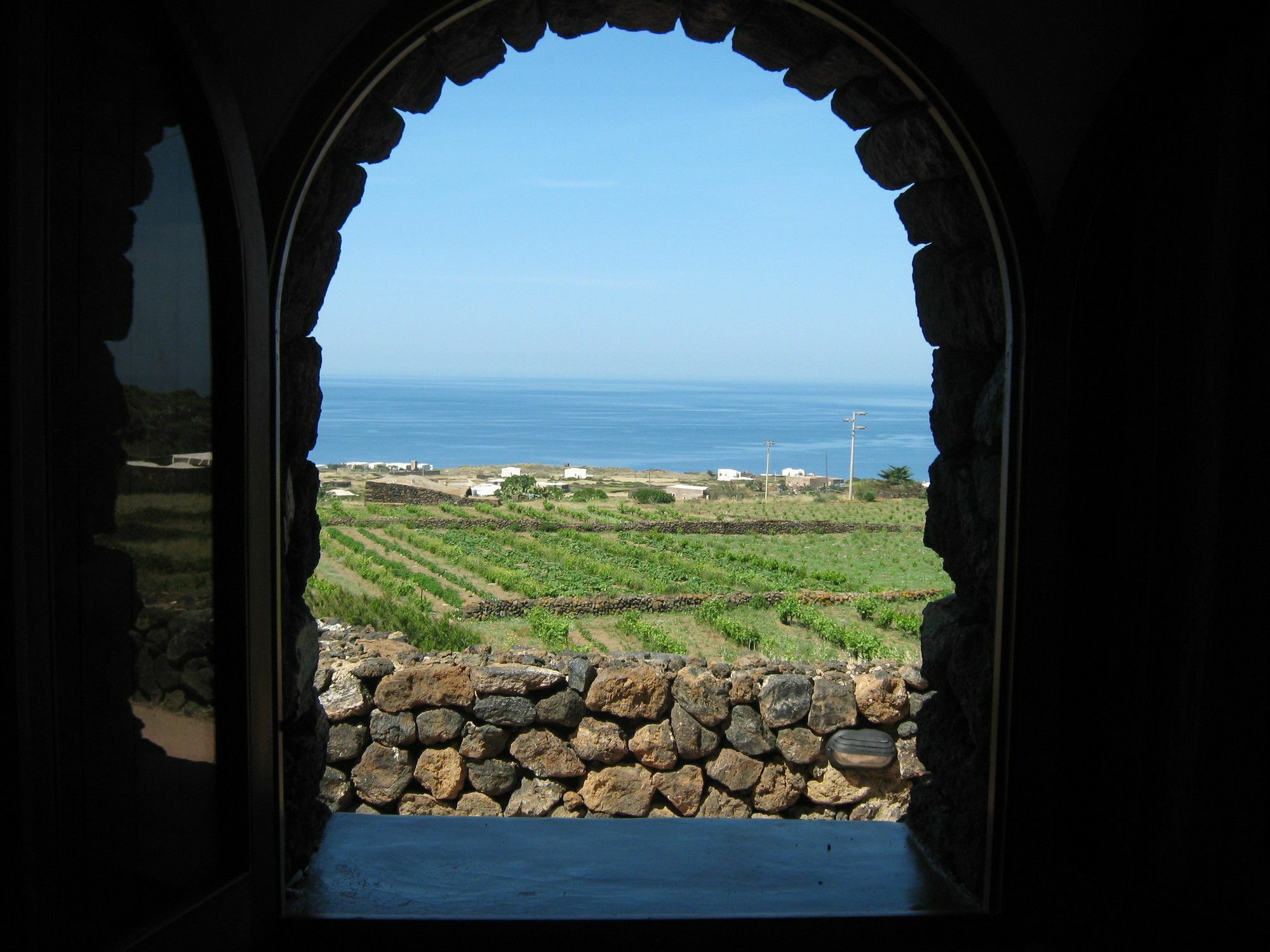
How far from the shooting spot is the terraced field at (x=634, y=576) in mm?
16359

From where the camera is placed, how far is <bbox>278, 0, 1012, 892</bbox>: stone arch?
211 cm

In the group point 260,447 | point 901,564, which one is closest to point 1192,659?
point 260,447

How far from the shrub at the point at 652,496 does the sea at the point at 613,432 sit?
9.74 m

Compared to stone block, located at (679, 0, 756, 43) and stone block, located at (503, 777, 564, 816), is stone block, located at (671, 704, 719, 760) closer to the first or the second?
stone block, located at (503, 777, 564, 816)

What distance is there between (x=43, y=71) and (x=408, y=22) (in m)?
0.71

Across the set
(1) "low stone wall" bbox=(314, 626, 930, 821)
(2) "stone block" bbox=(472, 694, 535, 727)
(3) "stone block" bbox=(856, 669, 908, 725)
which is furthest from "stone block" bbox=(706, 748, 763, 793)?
(2) "stone block" bbox=(472, 694, 535, 727)

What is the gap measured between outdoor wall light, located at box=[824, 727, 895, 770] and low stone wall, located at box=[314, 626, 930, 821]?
7 centimetres

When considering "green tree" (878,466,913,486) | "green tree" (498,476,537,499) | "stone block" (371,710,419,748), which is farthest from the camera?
"green tree" (878,466,913,486)

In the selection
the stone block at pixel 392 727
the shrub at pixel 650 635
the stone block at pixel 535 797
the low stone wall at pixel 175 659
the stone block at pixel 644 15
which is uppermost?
the stone block at pixel 644 15

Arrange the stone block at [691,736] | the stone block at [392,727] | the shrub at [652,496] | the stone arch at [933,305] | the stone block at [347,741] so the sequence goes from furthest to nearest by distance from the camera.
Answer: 1. the shrub at [652,496]
2. the stone block at [691,736]
3. the stone block at [392,727]
4. the stone block at [347,741]
5. the stone arch at [933,305]

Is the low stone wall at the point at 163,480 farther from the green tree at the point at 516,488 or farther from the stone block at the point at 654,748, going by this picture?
the green tree at the point at 516,488

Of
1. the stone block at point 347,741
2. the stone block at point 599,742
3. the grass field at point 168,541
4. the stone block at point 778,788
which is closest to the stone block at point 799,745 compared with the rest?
the stone block at point 778,788

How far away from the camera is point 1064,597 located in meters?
1.87

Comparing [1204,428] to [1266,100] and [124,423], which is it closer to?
[1266,100]
